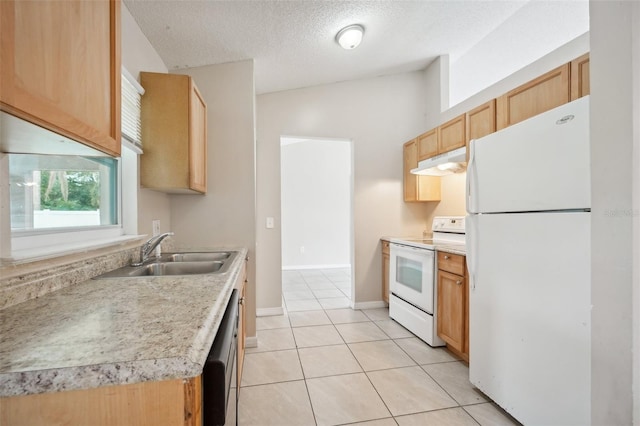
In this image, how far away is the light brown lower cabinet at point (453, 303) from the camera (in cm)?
212

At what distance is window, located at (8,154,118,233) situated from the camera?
1076mm

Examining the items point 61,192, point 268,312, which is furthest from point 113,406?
point 268,312

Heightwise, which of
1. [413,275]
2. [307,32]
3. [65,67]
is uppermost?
[307,32]

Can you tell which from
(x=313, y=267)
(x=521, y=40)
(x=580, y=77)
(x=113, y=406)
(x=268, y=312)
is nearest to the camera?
(x=113, y=406)

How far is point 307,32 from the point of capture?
7.37 feet

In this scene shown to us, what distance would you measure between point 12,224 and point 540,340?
230 cm

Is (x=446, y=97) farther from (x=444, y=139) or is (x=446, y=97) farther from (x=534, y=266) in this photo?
(x=534, y=266)

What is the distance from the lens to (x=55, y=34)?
0.68 metres

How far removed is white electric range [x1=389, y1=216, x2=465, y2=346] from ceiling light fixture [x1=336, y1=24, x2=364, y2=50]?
1855 millimetres

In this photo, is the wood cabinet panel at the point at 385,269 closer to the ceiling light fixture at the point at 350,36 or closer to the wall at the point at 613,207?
the ceiling light fixture at the point at 350,36

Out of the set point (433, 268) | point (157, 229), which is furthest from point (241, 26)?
point (433, 268)

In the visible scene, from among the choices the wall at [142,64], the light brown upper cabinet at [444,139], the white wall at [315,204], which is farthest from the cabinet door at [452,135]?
the white wall at [315,204]

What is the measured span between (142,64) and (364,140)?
7.89 ft

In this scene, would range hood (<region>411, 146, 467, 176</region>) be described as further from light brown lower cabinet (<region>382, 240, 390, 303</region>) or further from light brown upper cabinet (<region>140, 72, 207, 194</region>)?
light brown upper cabinet (<region>140, 72, 207, 194</region>)
